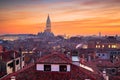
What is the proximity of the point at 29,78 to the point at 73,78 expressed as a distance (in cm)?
265

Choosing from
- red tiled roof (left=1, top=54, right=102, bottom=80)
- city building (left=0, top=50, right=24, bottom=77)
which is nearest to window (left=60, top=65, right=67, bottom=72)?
red tiled roof (left=1, top=54, right=102, bottom=80)

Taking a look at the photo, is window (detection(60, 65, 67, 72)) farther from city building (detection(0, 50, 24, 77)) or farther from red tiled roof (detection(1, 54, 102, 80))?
city building (detection(0, 50, 24, 77))

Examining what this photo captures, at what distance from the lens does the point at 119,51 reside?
225 ft

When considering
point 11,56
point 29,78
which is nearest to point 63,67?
point 29,78

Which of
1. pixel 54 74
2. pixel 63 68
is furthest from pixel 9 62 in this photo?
pixel 63 68

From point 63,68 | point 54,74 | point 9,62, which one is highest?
Answer: point 63,68

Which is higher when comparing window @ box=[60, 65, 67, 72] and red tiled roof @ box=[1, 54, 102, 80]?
window @ box=[60, 65, 67, 72]

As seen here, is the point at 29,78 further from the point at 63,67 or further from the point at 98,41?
the point at 98,41

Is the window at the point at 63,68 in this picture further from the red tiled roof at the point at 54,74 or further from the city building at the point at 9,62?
the city building at the point at 9,62

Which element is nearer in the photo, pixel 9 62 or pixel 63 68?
pixel 63 68

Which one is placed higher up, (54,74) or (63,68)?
(63,68)

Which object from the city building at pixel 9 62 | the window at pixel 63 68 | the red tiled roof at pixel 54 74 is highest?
the window at pixel 63 68

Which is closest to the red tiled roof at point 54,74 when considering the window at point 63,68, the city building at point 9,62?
the window at point 63,68

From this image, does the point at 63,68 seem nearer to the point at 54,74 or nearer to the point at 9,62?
the point at 54,74
